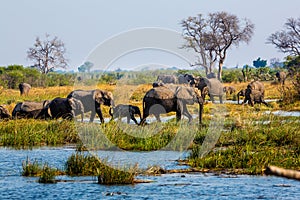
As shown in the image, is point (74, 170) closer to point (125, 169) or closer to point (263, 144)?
point (125, 169)

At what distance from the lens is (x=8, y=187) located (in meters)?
9.84

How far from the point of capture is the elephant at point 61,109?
19703 millimetres

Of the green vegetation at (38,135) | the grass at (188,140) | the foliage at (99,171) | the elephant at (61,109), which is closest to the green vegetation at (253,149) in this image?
the grass at (188,140)

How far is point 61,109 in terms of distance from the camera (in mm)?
19797

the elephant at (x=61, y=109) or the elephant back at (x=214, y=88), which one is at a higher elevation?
the elephant back at (x=214, y=88)

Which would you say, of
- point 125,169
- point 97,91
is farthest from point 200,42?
point 125,169

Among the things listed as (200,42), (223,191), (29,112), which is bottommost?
(223,191)

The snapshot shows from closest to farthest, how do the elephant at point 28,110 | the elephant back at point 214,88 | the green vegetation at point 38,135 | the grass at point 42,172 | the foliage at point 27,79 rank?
the grass at point 42,172 → the green vegetation at point 38,135 → the elephant at point 28,110 → the elephant back at point 214,88 → the foliage at point 27,79

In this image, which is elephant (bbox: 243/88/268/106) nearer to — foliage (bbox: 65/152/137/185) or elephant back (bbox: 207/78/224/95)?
elephant back (bbox: 207/78/224/95)

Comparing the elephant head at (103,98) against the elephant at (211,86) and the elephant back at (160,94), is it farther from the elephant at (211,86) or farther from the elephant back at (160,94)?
the elephant at (211,86)

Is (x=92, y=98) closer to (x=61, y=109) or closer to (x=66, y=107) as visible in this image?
(x=66, y=107)

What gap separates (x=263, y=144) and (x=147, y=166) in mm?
3325

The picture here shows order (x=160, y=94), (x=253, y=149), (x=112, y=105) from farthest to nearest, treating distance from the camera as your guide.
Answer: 1. (x=112, y=105)
2. (x=160, y=94)
3. (x=253, y=149)

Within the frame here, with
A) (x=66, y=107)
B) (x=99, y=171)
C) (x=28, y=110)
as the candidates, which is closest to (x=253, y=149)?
(x=99, y=171)
